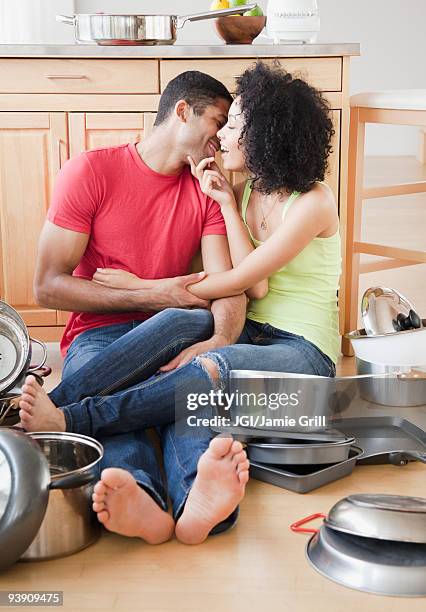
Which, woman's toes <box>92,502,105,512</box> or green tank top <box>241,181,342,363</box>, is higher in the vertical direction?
green tank top <box>241,181,342,363</box>

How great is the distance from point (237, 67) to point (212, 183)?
464 millimetres

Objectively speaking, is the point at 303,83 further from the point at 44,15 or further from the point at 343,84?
the point at 44,15

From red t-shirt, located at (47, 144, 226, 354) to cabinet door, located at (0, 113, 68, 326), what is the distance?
337mm

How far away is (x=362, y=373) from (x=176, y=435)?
0.75m

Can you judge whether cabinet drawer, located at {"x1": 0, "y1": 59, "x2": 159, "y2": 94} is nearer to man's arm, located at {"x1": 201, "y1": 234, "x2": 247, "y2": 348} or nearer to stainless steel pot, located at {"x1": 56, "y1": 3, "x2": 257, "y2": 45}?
stainless steel pot, located at {"x1": 56, "y1": 3, "x2": 257, "y2": 45}

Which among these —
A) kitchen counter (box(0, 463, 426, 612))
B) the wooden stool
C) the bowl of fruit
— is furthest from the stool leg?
kitchen counter (box(0, 463, 426, 612))

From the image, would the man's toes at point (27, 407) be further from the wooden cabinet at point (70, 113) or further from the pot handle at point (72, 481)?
the wooden cabinet at point (70, 113)

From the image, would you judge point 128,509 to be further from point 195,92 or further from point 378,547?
point 195,92

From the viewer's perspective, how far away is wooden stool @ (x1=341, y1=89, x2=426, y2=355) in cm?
282

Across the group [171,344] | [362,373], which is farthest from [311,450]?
[362,373]

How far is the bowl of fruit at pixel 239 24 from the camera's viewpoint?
9.11 feet

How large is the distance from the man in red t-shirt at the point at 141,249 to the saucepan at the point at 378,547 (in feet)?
2.32

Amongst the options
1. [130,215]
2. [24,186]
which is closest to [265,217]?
[130,215]

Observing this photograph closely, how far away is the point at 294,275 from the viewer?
2.43 m
